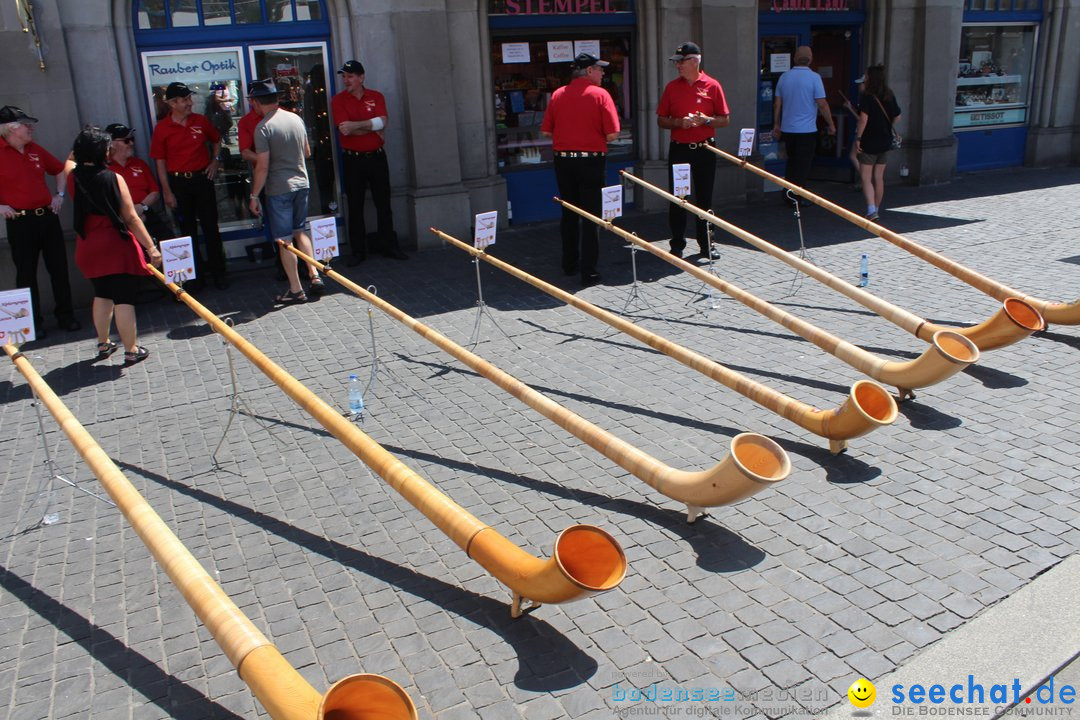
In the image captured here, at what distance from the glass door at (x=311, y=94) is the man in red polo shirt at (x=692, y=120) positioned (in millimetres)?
3765

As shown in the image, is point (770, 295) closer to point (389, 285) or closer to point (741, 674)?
point (389, 285)

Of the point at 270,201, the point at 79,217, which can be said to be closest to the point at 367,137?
the point at 270,201

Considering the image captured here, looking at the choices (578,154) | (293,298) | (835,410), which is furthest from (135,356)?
(835,410)

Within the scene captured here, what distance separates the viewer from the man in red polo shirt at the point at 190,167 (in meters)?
8.93

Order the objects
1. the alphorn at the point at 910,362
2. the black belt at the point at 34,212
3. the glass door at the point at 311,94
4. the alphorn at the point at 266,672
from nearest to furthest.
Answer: the alphorn at the point at 266,672 < the alphorn at the point at 910,362 < the black belt at the point at 34,212 < the glass door at the point at 311,94

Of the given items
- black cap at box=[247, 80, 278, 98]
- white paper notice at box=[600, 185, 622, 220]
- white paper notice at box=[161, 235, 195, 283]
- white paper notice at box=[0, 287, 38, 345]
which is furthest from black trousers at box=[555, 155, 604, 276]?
Answer: white paper notice at box=[0, 287, 38, 345]

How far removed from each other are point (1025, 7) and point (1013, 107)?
5.22ft

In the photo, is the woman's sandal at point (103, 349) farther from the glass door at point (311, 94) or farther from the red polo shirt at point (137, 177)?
the glass door at point (311, 94)

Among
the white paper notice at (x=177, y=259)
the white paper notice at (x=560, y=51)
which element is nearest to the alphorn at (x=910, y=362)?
the white paper notice at (x=177, y=259)

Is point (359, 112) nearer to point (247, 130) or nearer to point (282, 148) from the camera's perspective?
point (247, 130)

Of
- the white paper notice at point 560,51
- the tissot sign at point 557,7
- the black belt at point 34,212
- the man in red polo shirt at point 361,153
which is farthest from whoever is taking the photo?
the white paper notice at point 560,51

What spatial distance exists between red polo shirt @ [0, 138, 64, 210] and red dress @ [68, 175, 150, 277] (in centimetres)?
124

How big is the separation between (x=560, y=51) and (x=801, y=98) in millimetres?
3311

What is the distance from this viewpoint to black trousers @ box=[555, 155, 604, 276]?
8.94 meters
